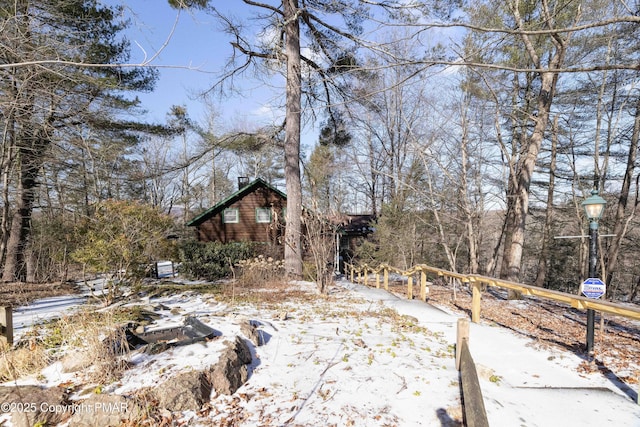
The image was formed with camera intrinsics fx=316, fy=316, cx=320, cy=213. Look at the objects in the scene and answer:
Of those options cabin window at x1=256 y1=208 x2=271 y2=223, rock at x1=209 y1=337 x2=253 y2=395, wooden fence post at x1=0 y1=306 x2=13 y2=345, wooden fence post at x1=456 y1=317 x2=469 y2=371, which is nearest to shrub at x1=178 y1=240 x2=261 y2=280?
cabin window at x1=256 y1=208 x2=271 y2=223

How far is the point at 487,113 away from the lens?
32.7 ft

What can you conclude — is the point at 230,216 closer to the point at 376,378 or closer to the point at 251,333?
the point at 251,333

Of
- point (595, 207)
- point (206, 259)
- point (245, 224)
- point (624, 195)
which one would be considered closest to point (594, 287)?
point (595, 207)

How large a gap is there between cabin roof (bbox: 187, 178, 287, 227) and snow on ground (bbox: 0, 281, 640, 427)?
1083 centimetres

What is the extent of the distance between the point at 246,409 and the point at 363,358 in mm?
1468

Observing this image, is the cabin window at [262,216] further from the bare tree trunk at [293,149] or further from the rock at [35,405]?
the rock at [35,405]

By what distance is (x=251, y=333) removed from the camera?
157 inches

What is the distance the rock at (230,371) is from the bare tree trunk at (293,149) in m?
6.20

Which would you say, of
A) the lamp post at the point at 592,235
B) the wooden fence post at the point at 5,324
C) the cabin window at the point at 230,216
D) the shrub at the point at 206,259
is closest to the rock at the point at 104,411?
the wooden fence post at the point at 5,324

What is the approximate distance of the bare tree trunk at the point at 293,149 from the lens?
994 cm

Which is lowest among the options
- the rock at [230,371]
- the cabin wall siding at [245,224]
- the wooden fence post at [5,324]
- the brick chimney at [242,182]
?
the rock at [230,371]

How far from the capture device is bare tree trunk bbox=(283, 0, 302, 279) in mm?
9938

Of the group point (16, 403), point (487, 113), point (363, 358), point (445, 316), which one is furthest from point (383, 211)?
point (16, 403)

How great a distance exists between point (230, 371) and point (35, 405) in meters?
1.50
